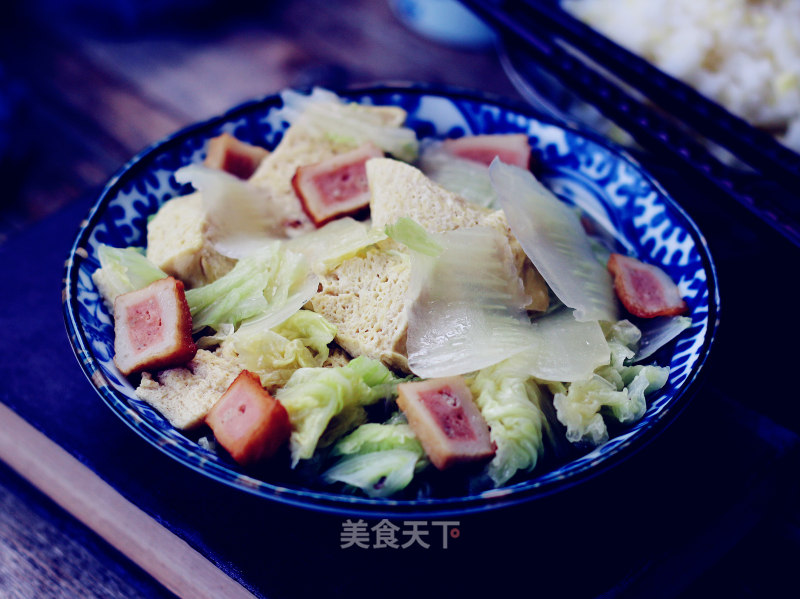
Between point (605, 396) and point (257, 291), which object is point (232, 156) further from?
point (605, 396)

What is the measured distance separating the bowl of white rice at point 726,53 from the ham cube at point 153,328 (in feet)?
6.50

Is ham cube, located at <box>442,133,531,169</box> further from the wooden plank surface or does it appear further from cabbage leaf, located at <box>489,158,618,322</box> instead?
the wooden plank surface

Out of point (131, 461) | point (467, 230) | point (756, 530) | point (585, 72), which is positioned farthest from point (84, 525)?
point (585, 72)

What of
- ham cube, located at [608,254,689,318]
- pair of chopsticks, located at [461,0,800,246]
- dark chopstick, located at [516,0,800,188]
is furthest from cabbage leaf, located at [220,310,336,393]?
dark chopstick, located at [516,0,800,188]

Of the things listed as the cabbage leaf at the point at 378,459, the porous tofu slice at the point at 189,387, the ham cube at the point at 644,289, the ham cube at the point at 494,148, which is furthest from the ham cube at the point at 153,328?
the ham cube at the point at 644,289

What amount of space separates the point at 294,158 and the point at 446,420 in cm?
124

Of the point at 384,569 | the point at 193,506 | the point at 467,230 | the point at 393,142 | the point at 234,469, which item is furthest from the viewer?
the point at 393,142

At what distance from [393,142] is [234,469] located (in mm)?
1392

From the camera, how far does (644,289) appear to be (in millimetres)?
2156

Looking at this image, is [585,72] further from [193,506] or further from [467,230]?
[193,506]

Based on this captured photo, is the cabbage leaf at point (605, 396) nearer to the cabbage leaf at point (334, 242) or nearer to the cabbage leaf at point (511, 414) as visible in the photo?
the cabbage leaf at point (511, 414)

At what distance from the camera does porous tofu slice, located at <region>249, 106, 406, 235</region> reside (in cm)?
242

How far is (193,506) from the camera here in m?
1.86

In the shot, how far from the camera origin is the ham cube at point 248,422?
165 centimetres
